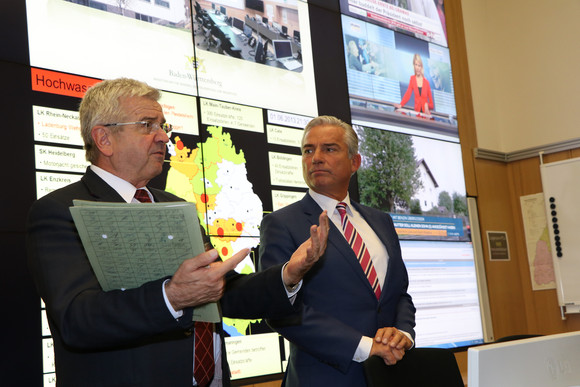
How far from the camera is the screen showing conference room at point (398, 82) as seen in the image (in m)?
5.05

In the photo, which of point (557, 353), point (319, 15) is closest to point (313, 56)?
point (319, 15)

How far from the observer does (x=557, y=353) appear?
148 cm

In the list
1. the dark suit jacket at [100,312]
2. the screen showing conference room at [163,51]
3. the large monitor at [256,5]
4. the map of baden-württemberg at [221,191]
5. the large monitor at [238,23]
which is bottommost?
the dark suit jacket at [100,312]

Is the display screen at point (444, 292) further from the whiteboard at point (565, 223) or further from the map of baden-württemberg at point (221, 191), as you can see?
the map of baden-württemberg at point (221, 191)

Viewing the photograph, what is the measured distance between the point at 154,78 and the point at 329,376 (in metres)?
2.17

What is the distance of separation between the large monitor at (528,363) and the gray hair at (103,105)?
49.5 inches

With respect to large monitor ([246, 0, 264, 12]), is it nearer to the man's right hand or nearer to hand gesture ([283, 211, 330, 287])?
hand gesture ([283, 211, 330, 287])

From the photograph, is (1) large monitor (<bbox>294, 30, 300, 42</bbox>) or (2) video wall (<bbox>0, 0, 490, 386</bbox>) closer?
(2) video wall (<bbox>0, 0, 490, 386</bbox>)

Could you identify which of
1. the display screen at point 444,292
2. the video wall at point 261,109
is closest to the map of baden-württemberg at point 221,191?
the video wall at point 261,109

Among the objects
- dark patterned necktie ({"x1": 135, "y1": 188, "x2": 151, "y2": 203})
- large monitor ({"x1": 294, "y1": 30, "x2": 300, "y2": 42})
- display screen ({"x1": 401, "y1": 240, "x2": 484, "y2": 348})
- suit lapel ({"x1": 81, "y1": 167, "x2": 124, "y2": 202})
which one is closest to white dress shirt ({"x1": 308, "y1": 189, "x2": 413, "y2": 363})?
dark patterned necktie ({"x1": 135, "y1": 188, "x2": 151, "y2": 203})

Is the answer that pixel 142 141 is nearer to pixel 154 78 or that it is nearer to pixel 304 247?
pixel 304 247

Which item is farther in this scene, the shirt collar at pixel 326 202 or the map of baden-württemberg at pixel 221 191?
the map of baden-württemberg at pixel 221 191

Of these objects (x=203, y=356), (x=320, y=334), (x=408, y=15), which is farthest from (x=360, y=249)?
(x=408, y=15)

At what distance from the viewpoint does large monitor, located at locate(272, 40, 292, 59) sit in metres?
4.48
